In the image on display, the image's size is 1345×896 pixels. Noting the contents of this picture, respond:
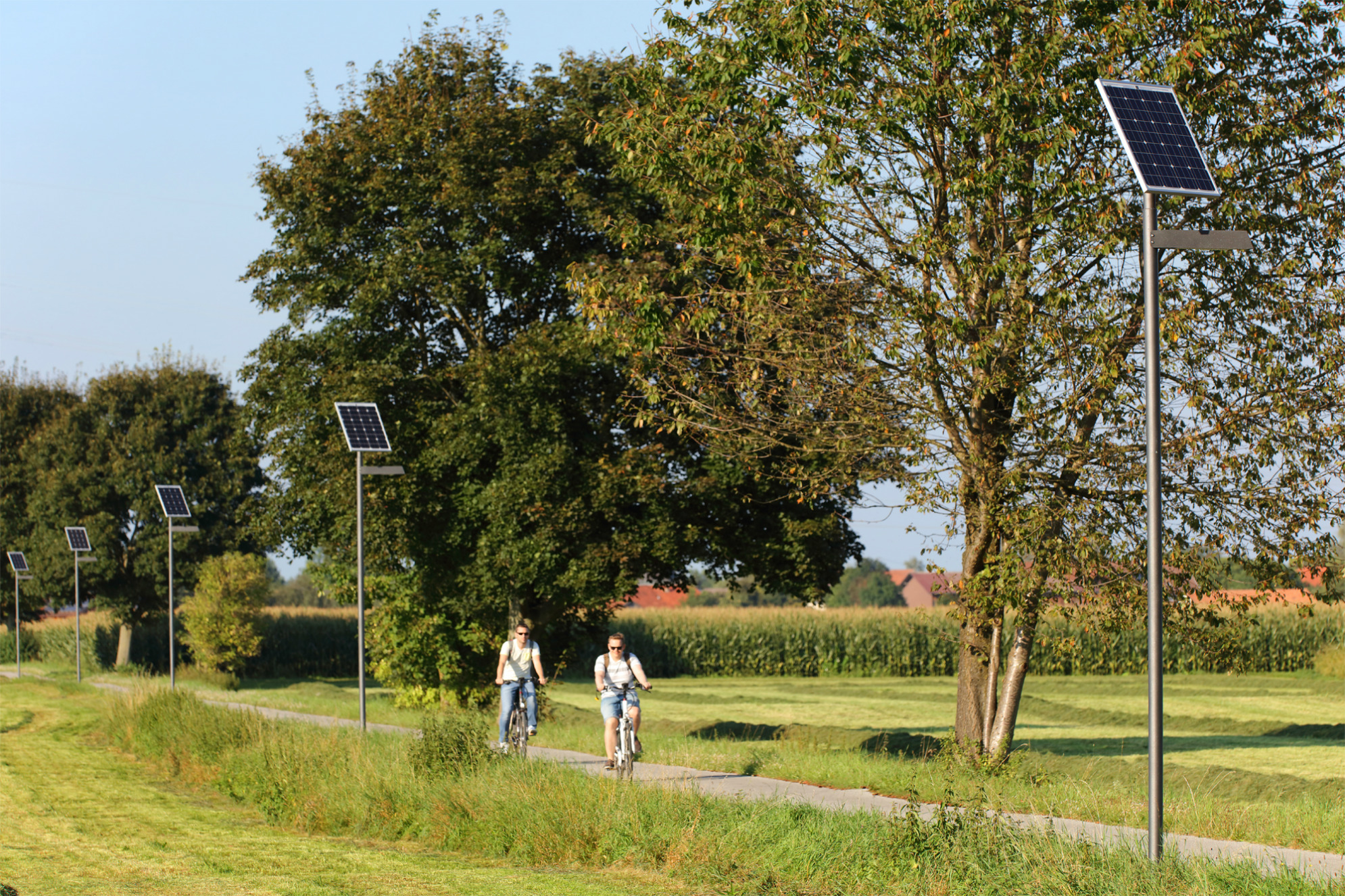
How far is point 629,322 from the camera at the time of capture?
18.4 metres

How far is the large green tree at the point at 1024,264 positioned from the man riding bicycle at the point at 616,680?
3455mm

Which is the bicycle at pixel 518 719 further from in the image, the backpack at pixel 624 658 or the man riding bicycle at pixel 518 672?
the backpack at pixel 624 658

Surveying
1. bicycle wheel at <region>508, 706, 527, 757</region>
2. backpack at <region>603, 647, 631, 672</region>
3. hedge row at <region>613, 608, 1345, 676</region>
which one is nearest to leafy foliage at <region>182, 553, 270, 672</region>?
hedge row at <region>613, 608, 1345, 676</region>

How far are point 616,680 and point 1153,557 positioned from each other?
28.1 feet

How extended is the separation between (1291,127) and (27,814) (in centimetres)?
1797

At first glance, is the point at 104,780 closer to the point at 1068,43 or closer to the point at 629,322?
the point at 629,322

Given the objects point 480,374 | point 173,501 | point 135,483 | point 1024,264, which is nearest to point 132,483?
point 135,483

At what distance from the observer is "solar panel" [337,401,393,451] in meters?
21.5

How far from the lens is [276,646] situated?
191 feet

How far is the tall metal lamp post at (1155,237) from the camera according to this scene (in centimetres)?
966

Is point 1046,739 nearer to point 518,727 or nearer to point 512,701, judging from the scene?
point 518,727

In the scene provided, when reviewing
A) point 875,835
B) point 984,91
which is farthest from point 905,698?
point 875,835

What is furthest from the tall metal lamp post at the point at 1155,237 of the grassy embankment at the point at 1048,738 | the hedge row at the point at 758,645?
the hedge row at the point at 758,645

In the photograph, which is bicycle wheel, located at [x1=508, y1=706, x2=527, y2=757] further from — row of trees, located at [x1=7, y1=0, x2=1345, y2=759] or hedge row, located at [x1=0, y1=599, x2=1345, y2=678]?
hedge row, located at [x1=0, y1=599, x2=1345, y2=678]
